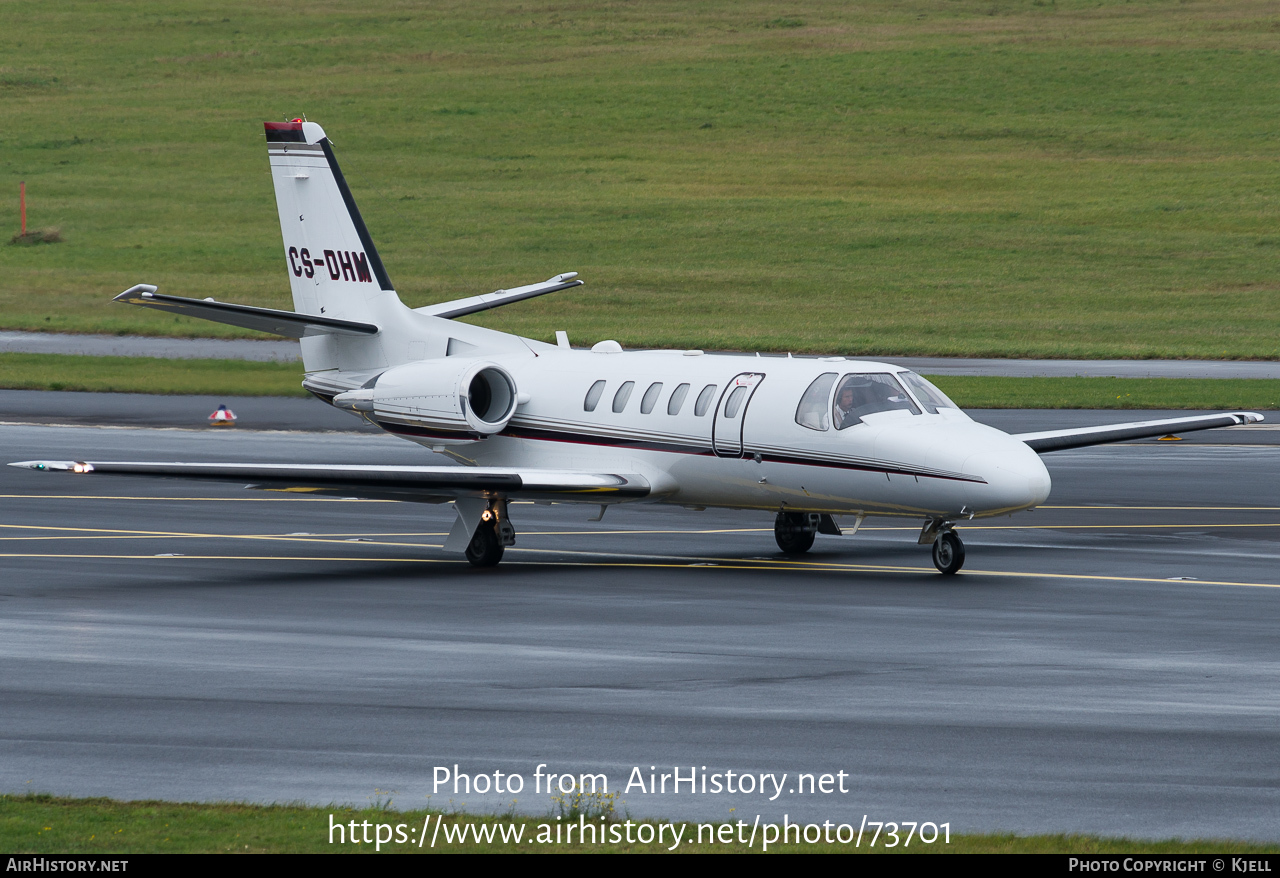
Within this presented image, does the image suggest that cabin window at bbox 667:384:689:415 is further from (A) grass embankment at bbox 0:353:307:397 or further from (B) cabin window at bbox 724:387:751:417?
(A) grass embankment at bbox 0:353:307:397

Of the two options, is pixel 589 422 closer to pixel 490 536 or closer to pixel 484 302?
pixel 490 536

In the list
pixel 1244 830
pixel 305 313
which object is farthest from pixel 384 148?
pixel 1244 830

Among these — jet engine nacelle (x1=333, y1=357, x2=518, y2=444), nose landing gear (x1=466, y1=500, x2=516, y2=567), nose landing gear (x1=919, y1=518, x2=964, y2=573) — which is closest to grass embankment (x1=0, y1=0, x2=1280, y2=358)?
jet engine nacelle (x1=333, y1=357, x2=518, y2=444)

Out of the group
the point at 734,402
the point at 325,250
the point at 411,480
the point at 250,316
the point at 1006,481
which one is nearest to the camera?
the point at 1006,481

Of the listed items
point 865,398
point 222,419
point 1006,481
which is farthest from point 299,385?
point 1006,481

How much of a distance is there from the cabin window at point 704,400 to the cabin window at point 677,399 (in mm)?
235

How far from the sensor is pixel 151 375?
46344 mm

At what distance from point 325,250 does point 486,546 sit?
6.59 metres

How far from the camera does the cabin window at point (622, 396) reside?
930 inches

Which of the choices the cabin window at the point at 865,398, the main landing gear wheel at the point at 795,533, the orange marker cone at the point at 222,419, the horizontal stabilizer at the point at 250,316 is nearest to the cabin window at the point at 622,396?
the main landing gear wheel at the point at 795,533

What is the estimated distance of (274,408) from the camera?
42.2 metres

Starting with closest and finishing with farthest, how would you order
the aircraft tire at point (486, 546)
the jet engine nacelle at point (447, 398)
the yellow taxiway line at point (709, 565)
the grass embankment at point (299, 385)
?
the yellow taxiway line at point (709, 565)
the aircraft tire at point (486, 546)
the jet engine nacelle at point (447, 398)
the grass embankment at point (299, 385)

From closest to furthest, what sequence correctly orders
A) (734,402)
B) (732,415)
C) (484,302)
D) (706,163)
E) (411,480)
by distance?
(411,480), (732,415), (734,402), (484,302), (706,163)

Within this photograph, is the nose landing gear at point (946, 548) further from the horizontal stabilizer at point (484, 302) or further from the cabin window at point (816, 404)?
the horizontal stabilizer at point (484, 302)
